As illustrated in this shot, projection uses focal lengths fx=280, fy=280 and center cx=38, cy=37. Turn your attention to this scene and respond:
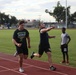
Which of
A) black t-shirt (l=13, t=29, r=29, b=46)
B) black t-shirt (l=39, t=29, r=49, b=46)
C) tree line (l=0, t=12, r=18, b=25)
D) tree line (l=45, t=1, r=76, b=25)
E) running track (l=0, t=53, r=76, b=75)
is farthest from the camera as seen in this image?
tree line (l=0, t=12, r=18, b=25)

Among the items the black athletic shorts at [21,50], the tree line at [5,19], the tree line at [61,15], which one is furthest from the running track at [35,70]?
the tree line at [5,19]

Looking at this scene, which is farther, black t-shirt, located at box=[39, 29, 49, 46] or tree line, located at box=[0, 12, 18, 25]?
tree line, located at box=[0, 12, 18, 25]

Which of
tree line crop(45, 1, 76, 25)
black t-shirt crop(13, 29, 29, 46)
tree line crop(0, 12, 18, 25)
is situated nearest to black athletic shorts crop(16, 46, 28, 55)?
black t-shirt crop(13, 29, 29, 46)

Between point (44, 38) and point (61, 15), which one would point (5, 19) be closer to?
point (61, 15)

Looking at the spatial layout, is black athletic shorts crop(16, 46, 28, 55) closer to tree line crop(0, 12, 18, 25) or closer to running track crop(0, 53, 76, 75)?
running track crop(0, 53, 76, 75)

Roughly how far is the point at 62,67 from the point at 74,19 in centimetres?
9672

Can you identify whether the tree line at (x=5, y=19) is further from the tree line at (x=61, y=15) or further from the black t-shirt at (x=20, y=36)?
the black t-shirt at (x=20, y=36)

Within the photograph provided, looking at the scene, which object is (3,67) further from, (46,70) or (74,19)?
(74,19)

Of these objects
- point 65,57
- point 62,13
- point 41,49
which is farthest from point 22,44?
point 62,13

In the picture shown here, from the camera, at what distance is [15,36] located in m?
10.9

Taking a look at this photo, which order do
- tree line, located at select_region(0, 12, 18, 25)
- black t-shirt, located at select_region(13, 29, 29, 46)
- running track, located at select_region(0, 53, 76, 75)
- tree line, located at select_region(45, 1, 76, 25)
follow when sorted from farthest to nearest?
tree line, located at select_region(0, 12, 18, 25) → tree line, located at select_region(45, 1, 76, 25) → black t-shirt, located at select_region(13, 29, 29, 46) → running track, located at select_region(0, 53, 76, 75)

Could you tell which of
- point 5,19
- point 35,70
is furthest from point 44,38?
point 5,19

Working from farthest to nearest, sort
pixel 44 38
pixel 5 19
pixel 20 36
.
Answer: pixel 5 19, pixel 44 38, pixel 20 36

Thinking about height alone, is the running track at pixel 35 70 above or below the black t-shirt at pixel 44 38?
below
